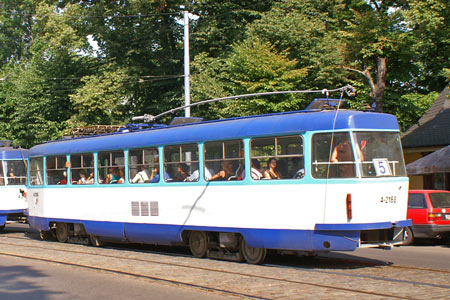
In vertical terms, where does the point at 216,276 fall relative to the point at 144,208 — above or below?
below

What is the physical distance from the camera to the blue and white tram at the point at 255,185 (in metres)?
11.4

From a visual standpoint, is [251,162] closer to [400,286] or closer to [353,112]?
[353,112]

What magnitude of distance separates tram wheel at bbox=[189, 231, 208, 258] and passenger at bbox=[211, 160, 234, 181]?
1.36 m

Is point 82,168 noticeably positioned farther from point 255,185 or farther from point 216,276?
point 216,276

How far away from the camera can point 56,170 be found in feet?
60.1

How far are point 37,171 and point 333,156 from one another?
10770 mm

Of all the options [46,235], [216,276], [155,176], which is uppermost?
[155,176]

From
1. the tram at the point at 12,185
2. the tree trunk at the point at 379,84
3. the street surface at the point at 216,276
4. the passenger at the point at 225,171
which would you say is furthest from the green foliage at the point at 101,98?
the passenger at the point at 225,171

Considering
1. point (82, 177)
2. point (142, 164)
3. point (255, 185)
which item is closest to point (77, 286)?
point (255, 185)

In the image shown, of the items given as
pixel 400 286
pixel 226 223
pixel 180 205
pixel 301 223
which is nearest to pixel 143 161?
pixel 180 205

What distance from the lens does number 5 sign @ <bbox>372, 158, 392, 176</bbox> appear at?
38.0 ft

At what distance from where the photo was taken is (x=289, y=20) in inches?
1284

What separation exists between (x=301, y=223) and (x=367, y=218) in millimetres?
1153

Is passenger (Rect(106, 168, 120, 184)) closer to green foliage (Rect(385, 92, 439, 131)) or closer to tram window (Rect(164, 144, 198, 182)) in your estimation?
tram window (Rect(164, 144, 198, 182))
